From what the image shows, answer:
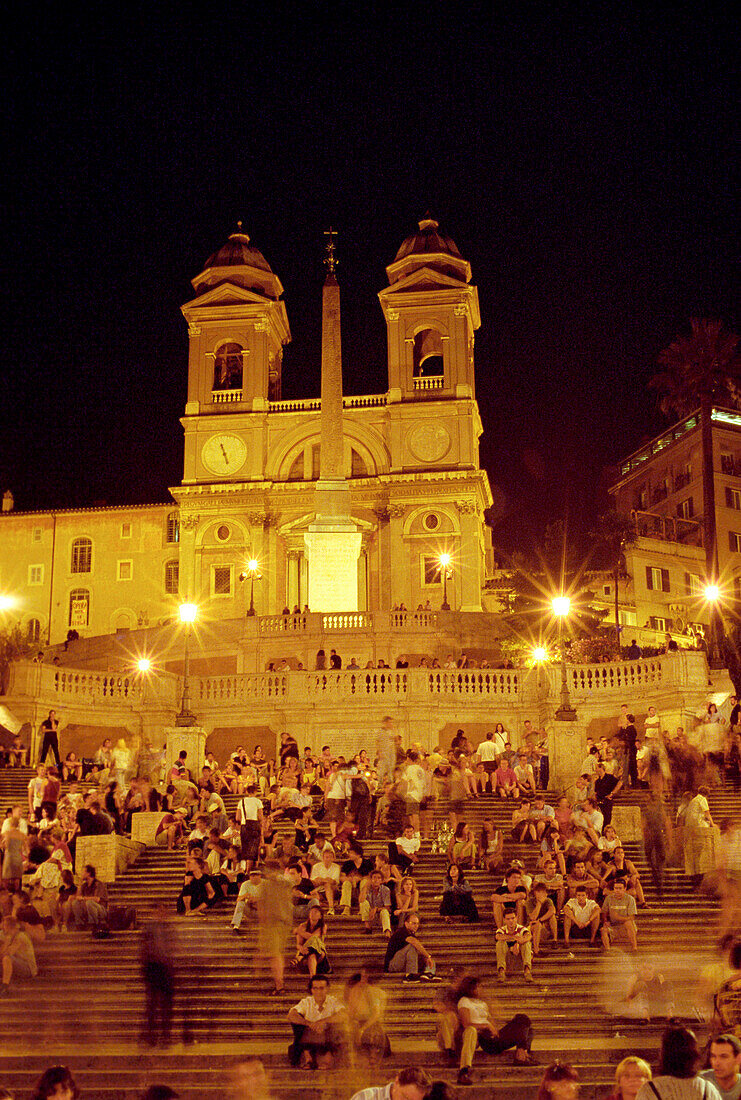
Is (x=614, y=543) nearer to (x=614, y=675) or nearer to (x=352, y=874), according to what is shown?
(x=614, y=675)

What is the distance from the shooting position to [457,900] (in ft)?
58.7

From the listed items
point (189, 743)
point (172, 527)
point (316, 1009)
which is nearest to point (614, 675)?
point (189, 743)

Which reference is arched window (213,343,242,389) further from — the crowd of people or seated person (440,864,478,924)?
seated person (440,864,478,924)

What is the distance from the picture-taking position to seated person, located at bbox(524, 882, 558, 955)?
16812 mm

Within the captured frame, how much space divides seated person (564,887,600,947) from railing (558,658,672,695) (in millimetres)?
12798

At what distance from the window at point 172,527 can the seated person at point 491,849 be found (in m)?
49.5

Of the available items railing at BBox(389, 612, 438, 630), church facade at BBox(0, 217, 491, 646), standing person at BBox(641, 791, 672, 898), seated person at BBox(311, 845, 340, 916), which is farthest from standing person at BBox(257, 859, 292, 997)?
church facade at BBox(0, 217, 491, 646)

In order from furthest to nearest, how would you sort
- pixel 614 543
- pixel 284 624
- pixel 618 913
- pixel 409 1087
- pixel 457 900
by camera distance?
1. pixel 614 543
2. pixel 284 624
3. pixel 457 900
4. pixel 618 913
5. pixel 409 1087

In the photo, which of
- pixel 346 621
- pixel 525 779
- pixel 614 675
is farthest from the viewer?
pixel 346 621

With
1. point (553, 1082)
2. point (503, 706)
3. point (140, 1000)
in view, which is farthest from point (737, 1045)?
point (503, 706)

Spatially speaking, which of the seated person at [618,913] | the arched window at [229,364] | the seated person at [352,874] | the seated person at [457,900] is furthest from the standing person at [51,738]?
the arched window at [229,364]

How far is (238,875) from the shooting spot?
19.2 m

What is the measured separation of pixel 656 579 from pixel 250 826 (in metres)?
46.9

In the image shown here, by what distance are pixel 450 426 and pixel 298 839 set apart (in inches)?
1677
